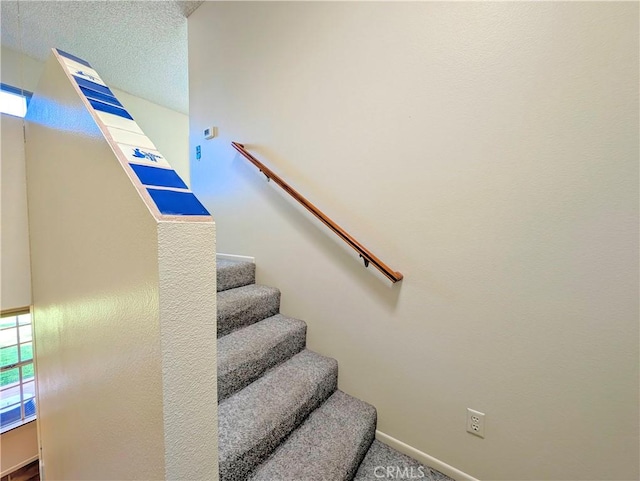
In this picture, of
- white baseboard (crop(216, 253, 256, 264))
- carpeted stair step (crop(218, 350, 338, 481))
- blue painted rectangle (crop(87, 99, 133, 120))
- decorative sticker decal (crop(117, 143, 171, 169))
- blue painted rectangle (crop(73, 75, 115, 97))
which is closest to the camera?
decorative sticker decal (crop(117, 143, 171, 169))

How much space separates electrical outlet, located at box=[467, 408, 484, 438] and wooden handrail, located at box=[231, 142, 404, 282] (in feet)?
2.24

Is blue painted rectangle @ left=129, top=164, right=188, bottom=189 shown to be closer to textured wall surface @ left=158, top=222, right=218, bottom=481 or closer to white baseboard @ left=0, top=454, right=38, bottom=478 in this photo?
textured wall surface @ left=158, top=222, right=218, bottom=481

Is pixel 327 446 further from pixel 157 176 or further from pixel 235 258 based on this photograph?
pixel 235 258

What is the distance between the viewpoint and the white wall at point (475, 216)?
0.92 metres

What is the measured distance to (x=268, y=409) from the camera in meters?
1.15

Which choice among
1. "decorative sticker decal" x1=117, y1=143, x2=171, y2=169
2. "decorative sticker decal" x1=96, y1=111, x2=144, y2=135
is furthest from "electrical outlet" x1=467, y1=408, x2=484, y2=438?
"decorative sticker decal" x1=96, y1=111, x2=144, y2=135

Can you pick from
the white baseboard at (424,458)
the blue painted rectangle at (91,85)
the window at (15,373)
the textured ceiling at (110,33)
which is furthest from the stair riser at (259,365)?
the window at (15,373)

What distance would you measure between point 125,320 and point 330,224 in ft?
3.40

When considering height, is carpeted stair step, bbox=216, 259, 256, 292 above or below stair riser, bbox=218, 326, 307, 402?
above

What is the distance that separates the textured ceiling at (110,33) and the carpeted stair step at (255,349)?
2756mm

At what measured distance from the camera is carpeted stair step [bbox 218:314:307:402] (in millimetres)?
1216

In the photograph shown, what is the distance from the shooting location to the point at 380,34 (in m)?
1.33

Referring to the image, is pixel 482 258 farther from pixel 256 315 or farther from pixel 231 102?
pixel 231 102

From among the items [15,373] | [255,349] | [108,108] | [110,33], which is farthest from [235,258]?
[15,373]
